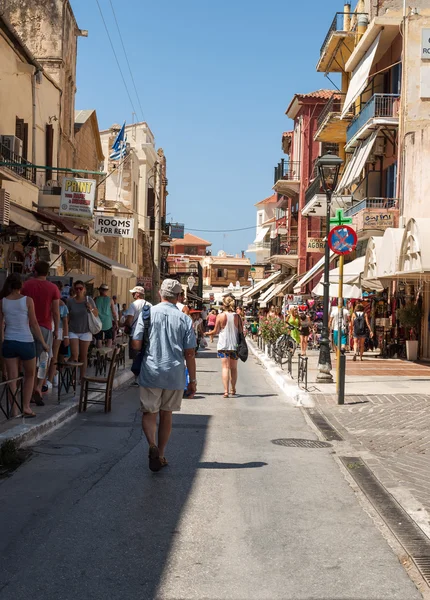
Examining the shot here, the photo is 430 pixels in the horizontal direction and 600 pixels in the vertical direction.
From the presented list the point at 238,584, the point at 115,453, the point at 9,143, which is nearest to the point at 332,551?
the point at 238,584

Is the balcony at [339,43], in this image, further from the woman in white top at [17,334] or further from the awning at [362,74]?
the woman in white top at [17,334]

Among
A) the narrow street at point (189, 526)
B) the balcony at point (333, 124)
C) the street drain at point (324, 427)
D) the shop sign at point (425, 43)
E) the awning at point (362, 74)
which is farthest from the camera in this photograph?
the balcony at point (333, 124)

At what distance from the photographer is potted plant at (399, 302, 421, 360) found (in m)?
24.7

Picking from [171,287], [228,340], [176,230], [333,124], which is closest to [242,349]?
[228,340]

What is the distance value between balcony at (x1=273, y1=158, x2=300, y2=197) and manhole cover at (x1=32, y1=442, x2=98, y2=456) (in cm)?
4415

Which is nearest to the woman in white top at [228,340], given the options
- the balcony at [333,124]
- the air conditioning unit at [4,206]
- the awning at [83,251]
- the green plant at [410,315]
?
the air conditioning unit at [4,206]

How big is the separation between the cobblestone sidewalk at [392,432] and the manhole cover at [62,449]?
9.96 ft

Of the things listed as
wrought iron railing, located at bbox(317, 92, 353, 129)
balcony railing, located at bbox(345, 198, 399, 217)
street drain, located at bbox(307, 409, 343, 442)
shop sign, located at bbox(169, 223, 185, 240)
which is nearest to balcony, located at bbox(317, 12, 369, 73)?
wrought iron railing, located at bbox(317, 92, 353, 129)

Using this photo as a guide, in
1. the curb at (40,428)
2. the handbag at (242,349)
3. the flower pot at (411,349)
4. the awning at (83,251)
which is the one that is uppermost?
the awning at (83,251)

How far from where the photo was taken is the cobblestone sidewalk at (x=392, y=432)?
26.6 ft

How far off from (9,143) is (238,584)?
15.3 meters

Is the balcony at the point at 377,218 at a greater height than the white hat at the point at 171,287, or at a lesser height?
greater

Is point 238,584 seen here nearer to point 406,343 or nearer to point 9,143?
point 9,143

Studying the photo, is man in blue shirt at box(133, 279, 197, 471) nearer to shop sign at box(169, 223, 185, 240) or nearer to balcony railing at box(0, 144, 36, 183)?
balcony railing at box(0, 144, 36, 183)
